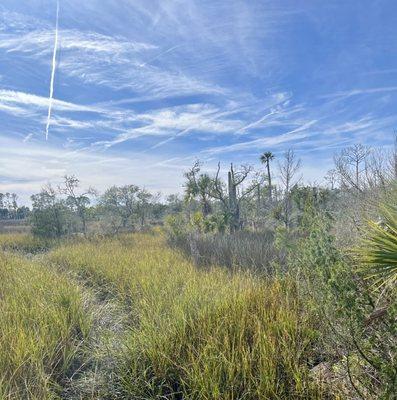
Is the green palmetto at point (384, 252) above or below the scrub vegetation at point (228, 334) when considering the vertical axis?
above

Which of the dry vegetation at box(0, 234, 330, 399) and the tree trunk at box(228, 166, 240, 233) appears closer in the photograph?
the dry vegetation at box(0, 234, 330, 399)

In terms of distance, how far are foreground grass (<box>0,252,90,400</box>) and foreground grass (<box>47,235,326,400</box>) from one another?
0.70 m

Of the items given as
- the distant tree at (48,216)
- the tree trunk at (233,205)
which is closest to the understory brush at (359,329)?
the tree trunk at (233,205)

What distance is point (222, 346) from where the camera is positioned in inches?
123

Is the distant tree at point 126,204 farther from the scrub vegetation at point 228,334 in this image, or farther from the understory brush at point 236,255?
the scrub vegetation at point 228,334

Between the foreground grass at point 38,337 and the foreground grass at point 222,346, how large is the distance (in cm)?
70

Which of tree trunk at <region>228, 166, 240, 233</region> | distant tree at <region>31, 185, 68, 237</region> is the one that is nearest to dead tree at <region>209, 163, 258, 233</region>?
tree trunk at <region>228, 166, 240, 233</region>

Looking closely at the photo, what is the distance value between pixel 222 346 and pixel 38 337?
1.98m

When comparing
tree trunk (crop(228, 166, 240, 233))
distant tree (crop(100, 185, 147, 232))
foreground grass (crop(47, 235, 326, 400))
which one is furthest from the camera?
distant tree (crop(100, 185, 147, 232))

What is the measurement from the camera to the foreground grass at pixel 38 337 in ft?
9.39

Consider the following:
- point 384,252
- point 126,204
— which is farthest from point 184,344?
point 126,204

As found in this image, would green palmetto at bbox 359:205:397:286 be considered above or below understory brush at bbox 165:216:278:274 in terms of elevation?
above

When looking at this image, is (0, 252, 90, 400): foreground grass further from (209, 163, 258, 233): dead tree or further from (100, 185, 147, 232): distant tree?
(100, 185, 147, 232): distant tree

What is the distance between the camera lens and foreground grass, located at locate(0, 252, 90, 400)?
113 inches
